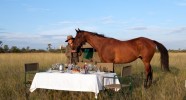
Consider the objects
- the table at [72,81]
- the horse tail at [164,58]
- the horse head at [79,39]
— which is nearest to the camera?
the table at [72,81]

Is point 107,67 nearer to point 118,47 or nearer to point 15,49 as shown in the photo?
point 118,47

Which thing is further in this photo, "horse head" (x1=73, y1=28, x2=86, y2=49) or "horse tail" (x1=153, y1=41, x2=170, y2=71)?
"horse tail" (x1=153, y1=41, x2=170, y2=71)

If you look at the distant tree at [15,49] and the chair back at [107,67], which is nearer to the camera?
the chair back at [107,67]

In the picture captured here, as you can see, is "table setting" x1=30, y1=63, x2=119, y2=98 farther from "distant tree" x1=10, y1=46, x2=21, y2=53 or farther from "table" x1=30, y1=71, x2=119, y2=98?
"distant tree" x1=10, y1=46, x2=21, y2=53

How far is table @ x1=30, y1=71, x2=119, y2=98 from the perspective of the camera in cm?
655

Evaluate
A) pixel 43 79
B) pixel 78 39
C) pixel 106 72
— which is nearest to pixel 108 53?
pixel 78 39

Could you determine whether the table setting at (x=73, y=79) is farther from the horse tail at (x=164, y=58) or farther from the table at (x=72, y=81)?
the horse tail at (x=164, y=58)

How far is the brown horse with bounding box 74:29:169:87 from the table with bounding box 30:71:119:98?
7.55 ft

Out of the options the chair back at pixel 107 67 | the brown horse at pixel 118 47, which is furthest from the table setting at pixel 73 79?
the brown horse at pixel 118 47

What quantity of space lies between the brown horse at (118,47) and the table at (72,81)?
7.55 feet

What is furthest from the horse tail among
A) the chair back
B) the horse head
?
the chair back

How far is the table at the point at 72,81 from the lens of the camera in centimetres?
655

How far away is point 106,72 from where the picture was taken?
7.32 m

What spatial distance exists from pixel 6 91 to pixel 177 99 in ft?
13.5
